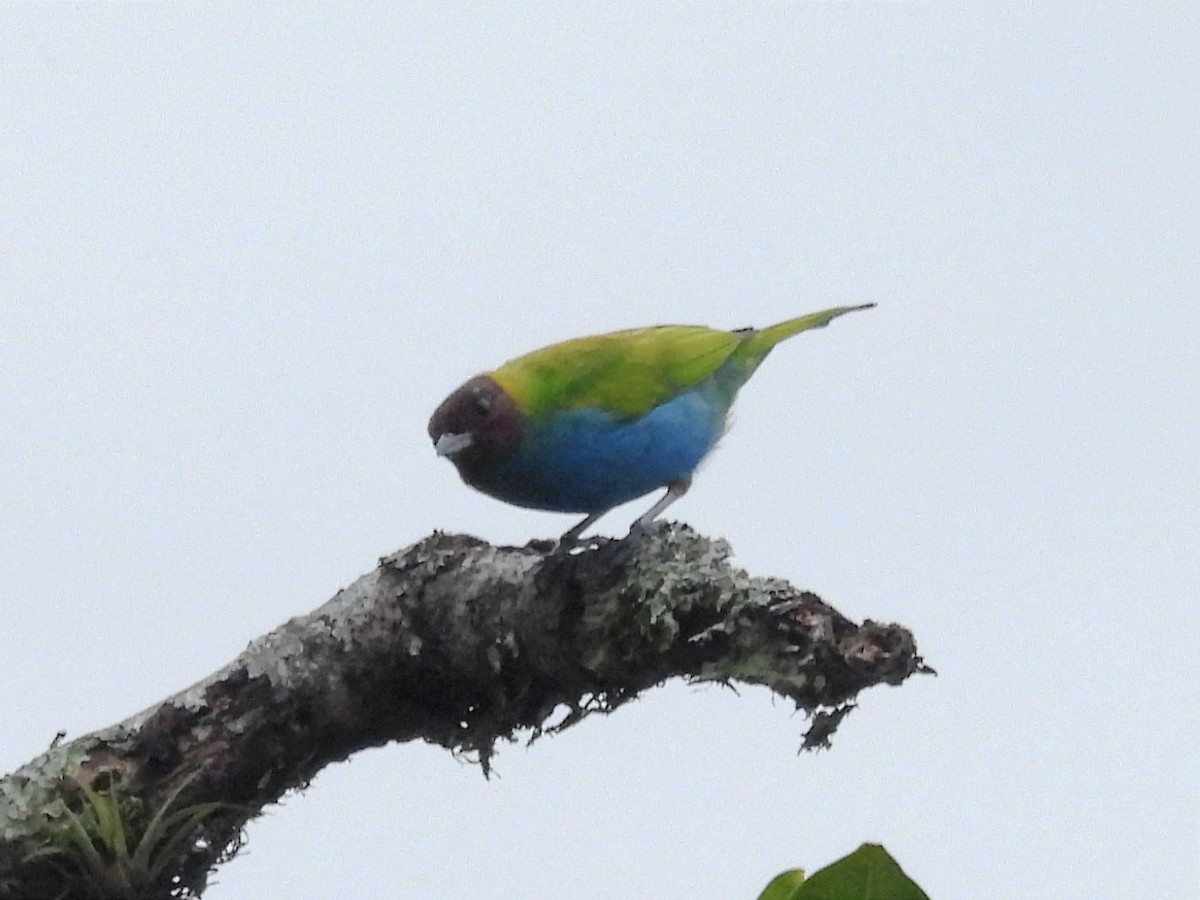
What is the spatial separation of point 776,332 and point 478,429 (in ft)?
4.33

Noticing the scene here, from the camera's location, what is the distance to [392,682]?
4.23 meters

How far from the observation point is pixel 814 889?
3.03 meters

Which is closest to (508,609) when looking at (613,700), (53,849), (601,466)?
(613,700)

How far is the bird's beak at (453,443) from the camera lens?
15.7 feet

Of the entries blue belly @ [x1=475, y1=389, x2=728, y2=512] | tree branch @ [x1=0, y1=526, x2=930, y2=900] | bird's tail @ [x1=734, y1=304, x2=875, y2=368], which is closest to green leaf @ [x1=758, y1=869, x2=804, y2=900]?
tree branch @ [x1=0, y1=526, x2=930, y2=900]

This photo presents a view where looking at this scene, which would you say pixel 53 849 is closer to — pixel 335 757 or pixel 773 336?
pixel 335 757

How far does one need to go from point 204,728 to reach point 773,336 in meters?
2.50

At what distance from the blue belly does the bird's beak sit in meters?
0.13

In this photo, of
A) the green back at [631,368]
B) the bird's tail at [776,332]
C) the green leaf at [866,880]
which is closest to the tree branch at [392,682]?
the green leaf at [866,880]

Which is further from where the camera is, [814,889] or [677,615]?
[677,615]

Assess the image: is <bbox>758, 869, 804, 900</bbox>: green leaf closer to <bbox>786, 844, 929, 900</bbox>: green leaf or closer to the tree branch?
<bbox>786, 844, 929, 900</bbox>: green leaf

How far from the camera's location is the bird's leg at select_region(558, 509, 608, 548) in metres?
4.28

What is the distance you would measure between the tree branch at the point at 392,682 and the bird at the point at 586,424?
0.44 m

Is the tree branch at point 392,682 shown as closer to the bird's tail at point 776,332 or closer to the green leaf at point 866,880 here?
the green leaf at point 866,880
